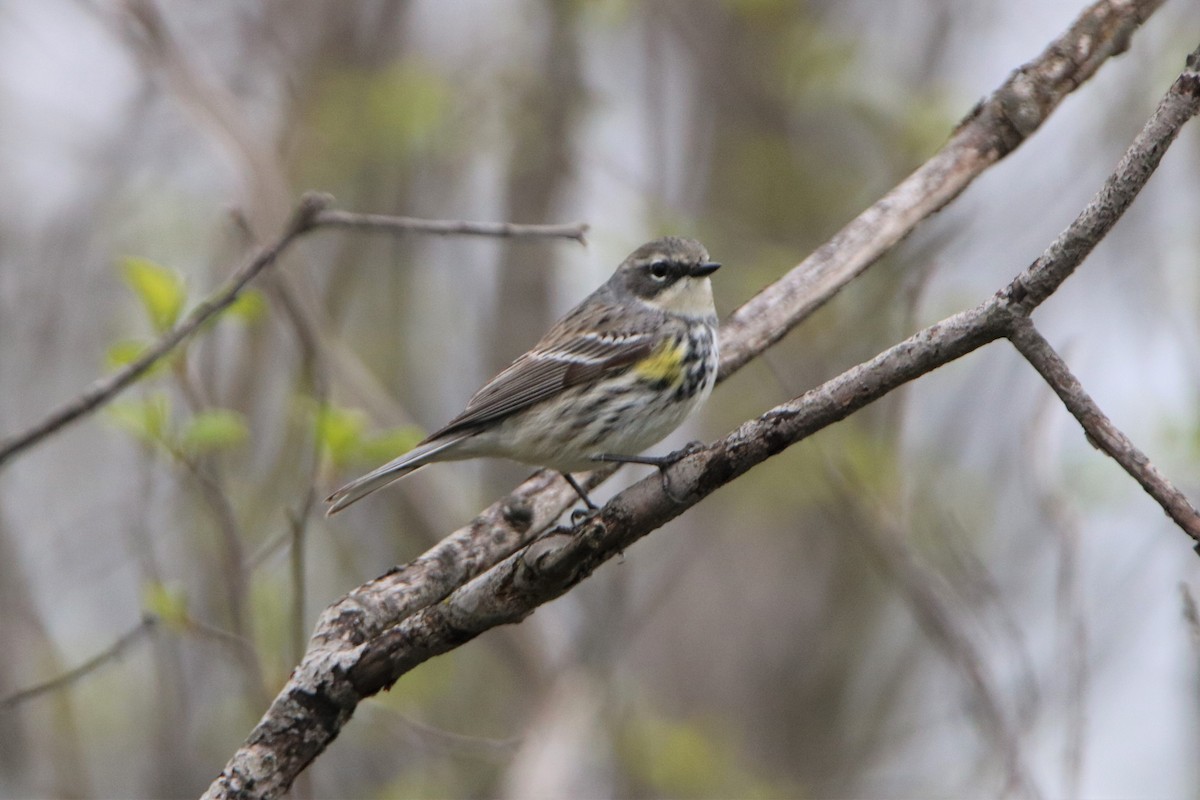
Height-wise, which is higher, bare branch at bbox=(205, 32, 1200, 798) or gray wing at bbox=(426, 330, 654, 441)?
gray wing at bbox=(426, 330, 654, 441)

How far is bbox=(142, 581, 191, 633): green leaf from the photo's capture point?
4875mm

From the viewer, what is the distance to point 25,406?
817cm

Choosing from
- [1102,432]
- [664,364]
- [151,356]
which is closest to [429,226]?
[151,356]

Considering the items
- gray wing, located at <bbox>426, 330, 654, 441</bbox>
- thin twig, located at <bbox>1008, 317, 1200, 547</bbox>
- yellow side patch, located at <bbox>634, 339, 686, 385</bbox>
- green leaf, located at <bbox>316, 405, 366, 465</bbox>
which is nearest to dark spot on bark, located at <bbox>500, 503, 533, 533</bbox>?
gray wing, located at <bbox>426, 330, 654, 441</bbox>

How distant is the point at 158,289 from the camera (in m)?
4.64

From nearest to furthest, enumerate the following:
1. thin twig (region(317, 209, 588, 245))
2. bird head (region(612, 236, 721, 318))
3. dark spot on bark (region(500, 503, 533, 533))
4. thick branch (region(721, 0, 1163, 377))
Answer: thin twig (region(317, 209, 588, 245)) → dark spot on bark (region(500, 503, 533, 533)) → thick branch (region(721, 0, 1163, 377)) → bird head (region(612, 236, 721, 318))

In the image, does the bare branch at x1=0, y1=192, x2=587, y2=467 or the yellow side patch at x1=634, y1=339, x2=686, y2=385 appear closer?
the bare branch at x1=0, y1=192, x2=587, y2=467

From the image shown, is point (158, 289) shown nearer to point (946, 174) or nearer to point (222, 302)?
point (222, 302)

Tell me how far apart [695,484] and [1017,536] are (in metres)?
6.88

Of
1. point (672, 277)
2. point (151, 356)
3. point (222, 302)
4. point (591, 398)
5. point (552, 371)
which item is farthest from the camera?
point (672, 277)

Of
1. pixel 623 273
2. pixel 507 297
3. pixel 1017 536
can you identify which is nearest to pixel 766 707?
pixel 1017 536

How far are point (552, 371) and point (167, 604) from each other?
189 centimetres

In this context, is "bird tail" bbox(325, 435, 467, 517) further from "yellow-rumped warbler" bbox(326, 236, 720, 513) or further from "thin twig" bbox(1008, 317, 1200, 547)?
"thin twig" bbox(1008, 317, 1200, 547)

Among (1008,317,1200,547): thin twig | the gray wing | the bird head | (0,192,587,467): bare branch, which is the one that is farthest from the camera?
the bird head
